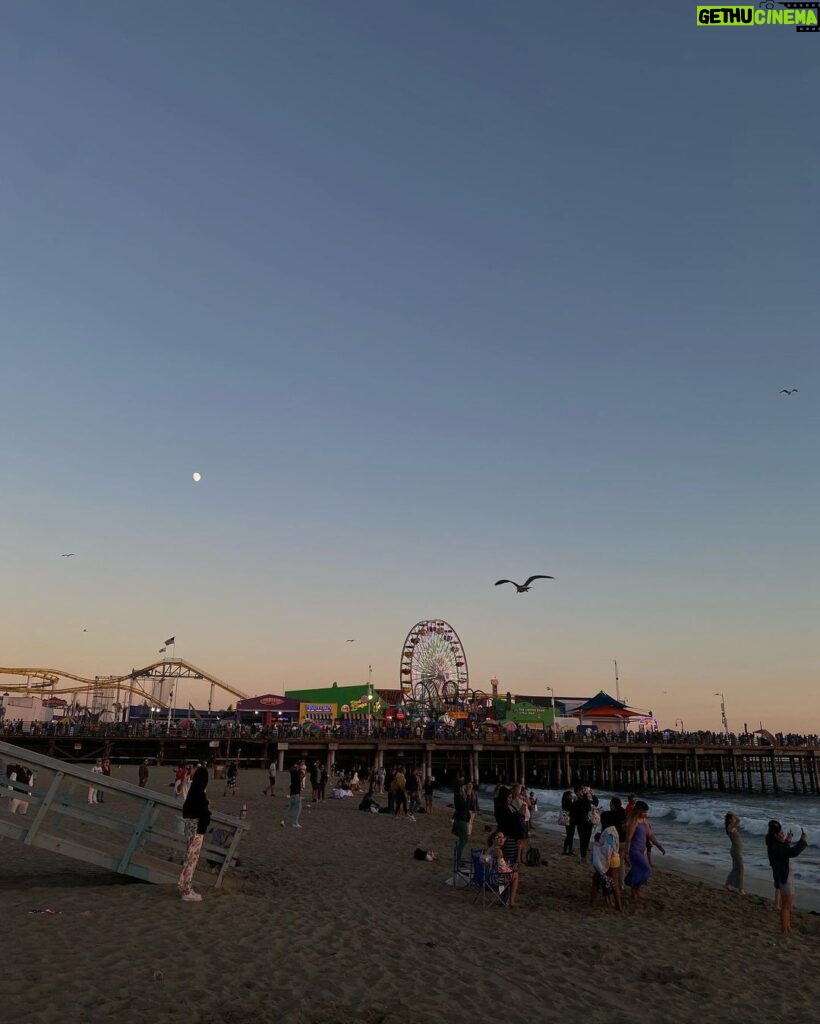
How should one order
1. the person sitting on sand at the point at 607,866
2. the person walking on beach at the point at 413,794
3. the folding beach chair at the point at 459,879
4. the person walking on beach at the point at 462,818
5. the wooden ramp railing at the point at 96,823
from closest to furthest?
the wooden ramp railing at the point at 96,823, the person sitting on sand at the point at 607,866, the folding beach chair at the point at 459,879, the person walking on beach at the point at 462,818, the person walking on beach at the point at 413,794

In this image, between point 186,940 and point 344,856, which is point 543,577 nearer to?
point 344,856

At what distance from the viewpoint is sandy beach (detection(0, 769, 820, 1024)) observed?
642cm

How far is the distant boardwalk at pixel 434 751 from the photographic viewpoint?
2109 inches

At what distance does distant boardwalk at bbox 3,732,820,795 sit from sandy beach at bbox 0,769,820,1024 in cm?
4299

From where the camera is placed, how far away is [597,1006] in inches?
273

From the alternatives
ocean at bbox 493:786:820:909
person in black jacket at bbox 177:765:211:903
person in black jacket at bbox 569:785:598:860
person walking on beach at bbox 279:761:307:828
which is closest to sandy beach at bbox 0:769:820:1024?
person in black jacket at bbox 177:765:211:903

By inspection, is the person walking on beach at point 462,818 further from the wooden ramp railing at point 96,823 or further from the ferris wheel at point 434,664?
the ferris wheel at point 434,664

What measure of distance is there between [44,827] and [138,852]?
57.2 inches

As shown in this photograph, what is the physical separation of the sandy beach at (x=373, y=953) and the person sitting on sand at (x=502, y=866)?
18.0 inches

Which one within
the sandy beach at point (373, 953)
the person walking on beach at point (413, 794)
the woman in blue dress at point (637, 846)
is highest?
the woman in blue dress at point (637, 846)

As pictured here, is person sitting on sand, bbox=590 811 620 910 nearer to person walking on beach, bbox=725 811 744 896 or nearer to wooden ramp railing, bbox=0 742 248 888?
person walking on beach, bbox=725 811 744 896

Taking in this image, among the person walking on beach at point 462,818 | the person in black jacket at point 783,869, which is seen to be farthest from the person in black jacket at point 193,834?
the person in black jacket at point 783,869

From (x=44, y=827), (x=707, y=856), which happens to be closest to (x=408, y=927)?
(x=44, y=827)

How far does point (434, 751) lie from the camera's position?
5969cm
